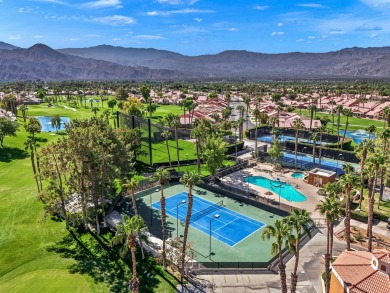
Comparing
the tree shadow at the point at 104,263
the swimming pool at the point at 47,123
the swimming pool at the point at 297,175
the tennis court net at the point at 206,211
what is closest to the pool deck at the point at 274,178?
→ the swimming pool at the point at 297,175

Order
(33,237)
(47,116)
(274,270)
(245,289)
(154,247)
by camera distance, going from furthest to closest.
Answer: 1. (47,116)
2. (33,237)
3. (154,247)
4. (274,270)
5. (245,289)

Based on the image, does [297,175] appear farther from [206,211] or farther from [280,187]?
[206,211]

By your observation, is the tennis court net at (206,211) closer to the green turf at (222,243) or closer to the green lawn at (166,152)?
the green turf at (222,243)

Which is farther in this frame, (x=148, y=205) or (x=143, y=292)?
(x=148, y=205)

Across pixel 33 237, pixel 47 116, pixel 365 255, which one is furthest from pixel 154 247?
pixel 47 116

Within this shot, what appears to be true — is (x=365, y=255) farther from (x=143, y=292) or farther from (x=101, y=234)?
(x=101, y=234)

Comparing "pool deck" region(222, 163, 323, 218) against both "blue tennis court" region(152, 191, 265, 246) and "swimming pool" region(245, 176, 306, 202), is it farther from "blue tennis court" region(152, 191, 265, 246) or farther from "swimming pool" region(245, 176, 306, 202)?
"blue tennis court" region(152, 191, 265, 246)
